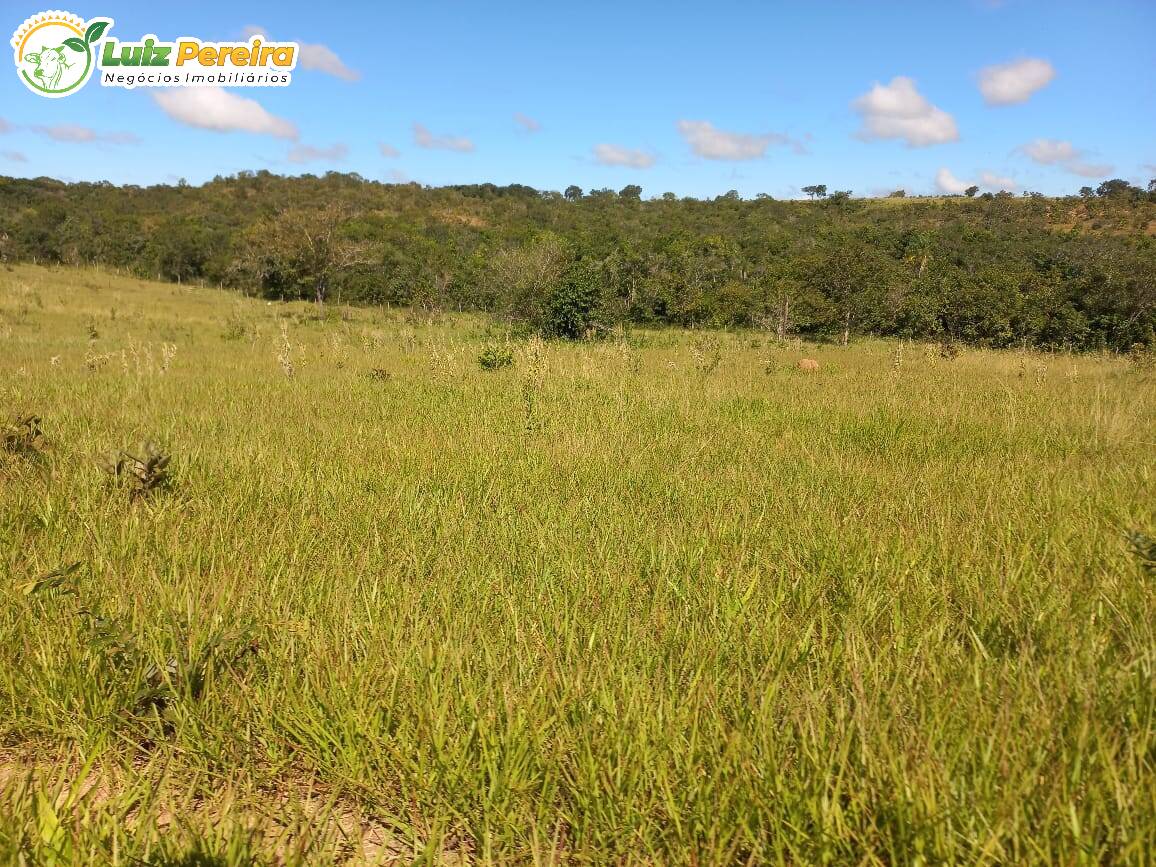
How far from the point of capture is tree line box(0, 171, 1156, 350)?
24.5 meters

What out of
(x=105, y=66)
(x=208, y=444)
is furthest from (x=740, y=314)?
(x=208, y=444)

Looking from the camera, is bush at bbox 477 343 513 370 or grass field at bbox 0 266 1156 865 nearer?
grass field at bbox 0 266 1156 865

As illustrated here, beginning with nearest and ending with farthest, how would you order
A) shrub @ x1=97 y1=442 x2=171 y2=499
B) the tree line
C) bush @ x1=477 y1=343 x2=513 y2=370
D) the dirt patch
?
1. the dirt patch
2. shrub @ x1=97 y1=442 x2=171 y2=499
3. bush @ x1=477 y1=343 x2=513 y2=370
4. the tree line

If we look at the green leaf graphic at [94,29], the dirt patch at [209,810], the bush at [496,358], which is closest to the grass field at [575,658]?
the dirt patch at [209,810]

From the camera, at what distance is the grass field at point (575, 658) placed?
49.9 inches

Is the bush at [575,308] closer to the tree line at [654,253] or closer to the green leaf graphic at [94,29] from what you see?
the tree line at [654,253]

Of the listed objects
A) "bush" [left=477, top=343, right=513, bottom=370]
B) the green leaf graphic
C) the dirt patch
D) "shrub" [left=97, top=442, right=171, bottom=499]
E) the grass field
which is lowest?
the dirt patch

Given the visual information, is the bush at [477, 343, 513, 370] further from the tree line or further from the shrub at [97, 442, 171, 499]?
the tree line

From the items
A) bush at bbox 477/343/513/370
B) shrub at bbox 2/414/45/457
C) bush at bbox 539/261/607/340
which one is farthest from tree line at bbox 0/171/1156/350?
shrub at bbox 2/414/45/457

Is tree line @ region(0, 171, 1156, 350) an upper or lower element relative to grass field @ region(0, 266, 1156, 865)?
upper

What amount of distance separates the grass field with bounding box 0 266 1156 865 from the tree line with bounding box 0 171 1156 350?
12.8 m

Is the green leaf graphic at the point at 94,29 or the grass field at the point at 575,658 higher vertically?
the green leaf graphic at the point at 94,29

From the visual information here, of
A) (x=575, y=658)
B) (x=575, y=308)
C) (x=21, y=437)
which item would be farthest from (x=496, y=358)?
(x=575, y=308)

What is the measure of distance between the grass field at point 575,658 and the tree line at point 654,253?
1278cm
